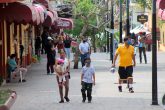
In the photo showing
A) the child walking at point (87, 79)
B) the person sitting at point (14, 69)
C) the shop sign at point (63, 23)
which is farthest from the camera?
the shop sign at point (63, 23)

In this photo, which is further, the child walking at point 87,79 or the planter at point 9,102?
the child walking at point 87,79

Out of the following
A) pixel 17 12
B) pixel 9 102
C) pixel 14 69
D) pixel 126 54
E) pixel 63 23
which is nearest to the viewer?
pixel 9 102

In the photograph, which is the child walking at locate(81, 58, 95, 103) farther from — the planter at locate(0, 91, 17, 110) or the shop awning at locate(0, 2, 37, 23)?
the shop awning at locate(0, 2, 37, 23)

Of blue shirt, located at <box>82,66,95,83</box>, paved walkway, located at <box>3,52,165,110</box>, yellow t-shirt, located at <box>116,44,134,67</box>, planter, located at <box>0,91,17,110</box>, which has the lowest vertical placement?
paved walkway, located at <box>3,52,165,110</box>

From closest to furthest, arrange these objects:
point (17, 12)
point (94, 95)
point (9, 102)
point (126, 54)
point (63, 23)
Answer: point (9, 102)
point (94, 95)
point (126, 54)
point (17, 12)
point (63, 23)

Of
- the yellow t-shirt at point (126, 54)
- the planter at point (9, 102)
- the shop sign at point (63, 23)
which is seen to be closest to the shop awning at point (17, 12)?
the yellow t-shirt at point (126, 54)

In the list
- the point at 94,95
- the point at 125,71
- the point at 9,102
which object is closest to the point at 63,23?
the point at 125,71

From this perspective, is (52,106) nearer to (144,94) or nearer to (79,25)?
(144,94)

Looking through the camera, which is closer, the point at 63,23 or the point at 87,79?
the point at 87,79

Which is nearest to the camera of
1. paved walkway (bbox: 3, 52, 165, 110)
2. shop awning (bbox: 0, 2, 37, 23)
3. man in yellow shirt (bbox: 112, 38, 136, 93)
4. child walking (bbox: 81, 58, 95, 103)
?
paved walkway (bbox: 3, 52, 165, 110)

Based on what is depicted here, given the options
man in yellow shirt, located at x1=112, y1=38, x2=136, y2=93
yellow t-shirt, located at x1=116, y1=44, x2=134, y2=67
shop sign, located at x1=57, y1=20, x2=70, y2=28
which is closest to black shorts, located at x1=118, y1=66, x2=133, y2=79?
man in yellow shirt, located at x1=112, y1=38, x2=136, y2=93

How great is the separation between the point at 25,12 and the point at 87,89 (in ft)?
20.2

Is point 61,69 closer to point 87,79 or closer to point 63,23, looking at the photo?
point 87,79

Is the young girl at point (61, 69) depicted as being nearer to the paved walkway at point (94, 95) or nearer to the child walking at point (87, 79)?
the child walking at point (87, 79)
